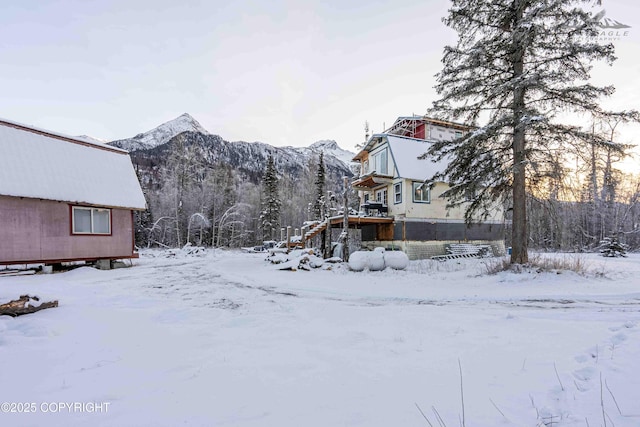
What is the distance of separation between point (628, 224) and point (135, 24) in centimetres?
4313

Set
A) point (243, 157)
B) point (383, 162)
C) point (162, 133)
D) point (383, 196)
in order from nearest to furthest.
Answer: point (383, 162) < point (383, 196) < point (243, 157) < point (162, 133)

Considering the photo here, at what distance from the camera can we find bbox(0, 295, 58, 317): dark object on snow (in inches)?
175

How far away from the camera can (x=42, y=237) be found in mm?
11758

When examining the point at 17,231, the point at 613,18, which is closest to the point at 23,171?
the point at 17,231

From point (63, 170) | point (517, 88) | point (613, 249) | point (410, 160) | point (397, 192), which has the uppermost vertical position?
point (517, 88)

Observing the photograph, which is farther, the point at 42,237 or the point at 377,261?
Answer: the point at 377,261

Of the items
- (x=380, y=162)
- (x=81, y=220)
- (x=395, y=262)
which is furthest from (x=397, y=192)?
(x=81, y=220)

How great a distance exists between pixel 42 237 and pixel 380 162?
18.5 m

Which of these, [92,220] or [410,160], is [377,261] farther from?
[92,220]

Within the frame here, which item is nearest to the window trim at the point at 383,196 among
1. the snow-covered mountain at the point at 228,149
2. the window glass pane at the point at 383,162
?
the window glass pane at the point at 383,162

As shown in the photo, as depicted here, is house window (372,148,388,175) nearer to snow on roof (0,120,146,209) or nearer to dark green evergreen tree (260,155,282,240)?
snow on roof (0,120,146,209)

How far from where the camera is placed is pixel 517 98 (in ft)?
33.5

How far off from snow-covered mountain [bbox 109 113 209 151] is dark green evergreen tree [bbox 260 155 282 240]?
87.9 m

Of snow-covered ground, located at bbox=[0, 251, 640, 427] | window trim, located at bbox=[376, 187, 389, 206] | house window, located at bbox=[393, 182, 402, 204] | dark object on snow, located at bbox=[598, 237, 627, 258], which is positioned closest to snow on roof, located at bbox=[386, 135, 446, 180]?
house window, located at bbox=[393, 182, 402, 204]
